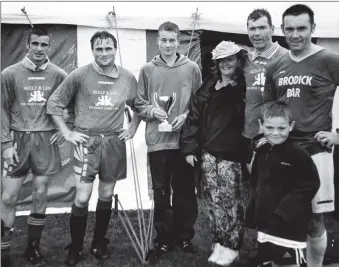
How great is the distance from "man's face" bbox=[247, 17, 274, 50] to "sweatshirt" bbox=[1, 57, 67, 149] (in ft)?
4.96

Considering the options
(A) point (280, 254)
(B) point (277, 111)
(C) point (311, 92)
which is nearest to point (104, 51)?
(B) point (277, 111)

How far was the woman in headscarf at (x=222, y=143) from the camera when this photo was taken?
128 inches

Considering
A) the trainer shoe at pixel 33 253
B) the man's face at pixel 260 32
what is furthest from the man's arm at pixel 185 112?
the trainer shoe at pixel 33 253

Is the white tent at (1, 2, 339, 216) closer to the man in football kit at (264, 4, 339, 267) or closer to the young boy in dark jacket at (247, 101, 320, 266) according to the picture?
the man in football kit at (264, 4, 339, 267)

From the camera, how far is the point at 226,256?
3387 millimetres

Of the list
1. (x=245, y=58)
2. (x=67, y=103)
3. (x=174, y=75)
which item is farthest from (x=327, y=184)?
(x=67, y=103)

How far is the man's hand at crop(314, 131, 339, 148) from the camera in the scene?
2699mm

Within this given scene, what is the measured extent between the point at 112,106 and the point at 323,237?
1687 mm

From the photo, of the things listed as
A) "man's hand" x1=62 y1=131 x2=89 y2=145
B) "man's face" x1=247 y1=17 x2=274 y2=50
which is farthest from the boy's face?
"man's hand" x1=62 y1=131 x2=89 y2=145

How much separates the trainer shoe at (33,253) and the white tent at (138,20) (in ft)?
5.55

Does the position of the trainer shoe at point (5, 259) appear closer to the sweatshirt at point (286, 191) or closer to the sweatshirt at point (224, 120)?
the sweatshirt at point (224, 120)

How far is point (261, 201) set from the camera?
108 inches

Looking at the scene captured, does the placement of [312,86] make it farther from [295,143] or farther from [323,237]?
[323,237]

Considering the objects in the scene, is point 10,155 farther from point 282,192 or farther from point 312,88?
point 312,88
